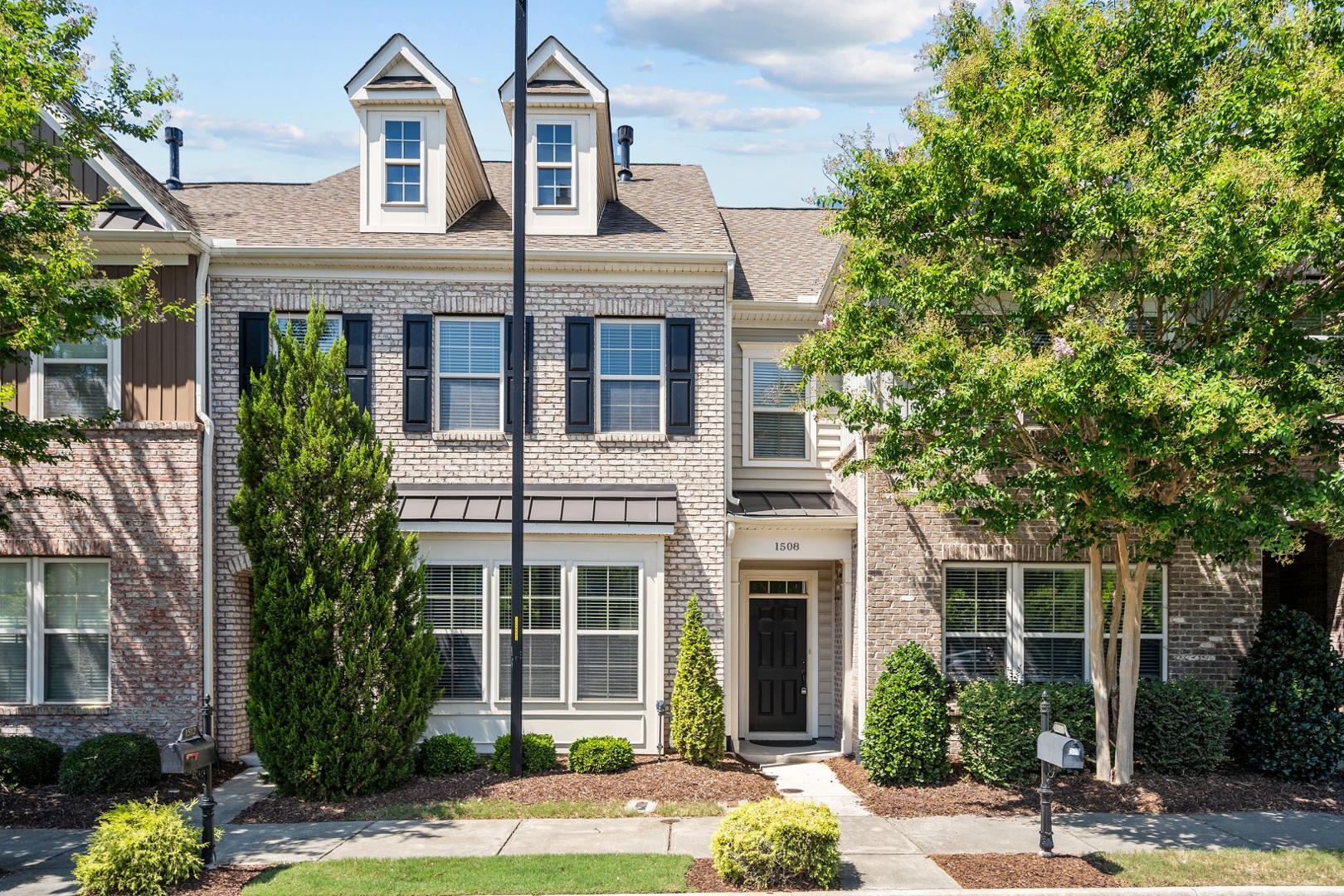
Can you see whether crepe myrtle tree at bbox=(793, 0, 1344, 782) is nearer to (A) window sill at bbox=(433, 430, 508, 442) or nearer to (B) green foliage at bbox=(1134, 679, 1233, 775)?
(B) green foliage at bbox=(1134, 679, 1233, 775)

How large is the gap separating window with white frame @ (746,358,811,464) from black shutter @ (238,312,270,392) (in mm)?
7006

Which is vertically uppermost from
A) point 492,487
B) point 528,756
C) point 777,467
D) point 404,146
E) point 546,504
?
point 404,146

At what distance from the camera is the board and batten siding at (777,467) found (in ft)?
49.6

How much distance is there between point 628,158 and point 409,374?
7.44 metres

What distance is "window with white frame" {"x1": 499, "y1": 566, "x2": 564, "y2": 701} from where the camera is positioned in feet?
43.4

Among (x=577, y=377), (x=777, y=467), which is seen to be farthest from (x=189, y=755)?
(x=777, y=467)

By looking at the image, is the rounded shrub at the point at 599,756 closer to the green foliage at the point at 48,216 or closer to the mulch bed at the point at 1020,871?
the mulch bed at the point at 1020,871

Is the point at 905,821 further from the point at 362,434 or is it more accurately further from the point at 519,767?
the point at 362,434

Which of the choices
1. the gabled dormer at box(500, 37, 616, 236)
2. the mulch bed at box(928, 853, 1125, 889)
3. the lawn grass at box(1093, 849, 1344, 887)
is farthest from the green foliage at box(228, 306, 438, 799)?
the lawn grass at box(1093, 849, 1344, 887)

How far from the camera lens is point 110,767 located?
11672 mm

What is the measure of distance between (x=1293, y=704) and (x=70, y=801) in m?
14.6

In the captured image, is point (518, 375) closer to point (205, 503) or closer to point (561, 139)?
point (561, 139)

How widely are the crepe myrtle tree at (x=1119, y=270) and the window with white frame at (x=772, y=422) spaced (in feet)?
12.5

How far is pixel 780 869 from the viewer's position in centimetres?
841
